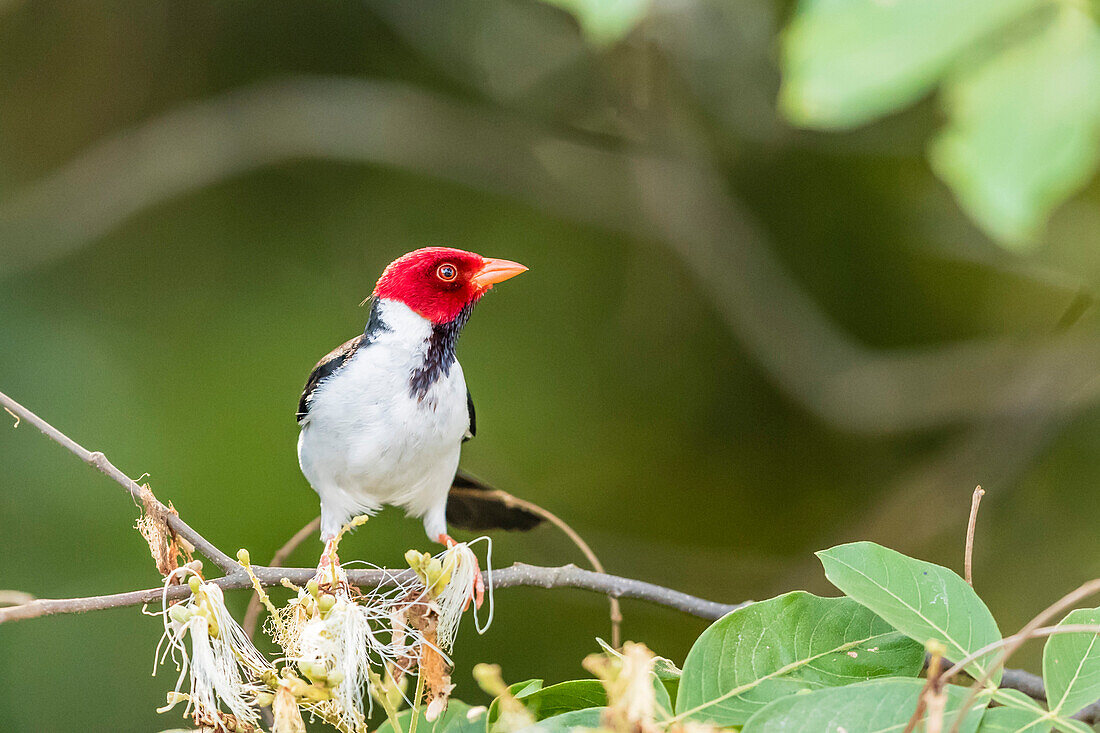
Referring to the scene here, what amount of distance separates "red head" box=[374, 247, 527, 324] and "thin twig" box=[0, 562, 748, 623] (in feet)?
1.72

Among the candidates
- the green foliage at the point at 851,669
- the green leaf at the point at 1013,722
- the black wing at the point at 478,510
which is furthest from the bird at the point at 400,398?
the green leaf at the point at 1013,722

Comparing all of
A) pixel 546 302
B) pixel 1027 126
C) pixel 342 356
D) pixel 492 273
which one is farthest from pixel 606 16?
pixel 546 302

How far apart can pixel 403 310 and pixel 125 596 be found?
0.93 m

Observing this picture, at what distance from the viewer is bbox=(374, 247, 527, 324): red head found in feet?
5.67

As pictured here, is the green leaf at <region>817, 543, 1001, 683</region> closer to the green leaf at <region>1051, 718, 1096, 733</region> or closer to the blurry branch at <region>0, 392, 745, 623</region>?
the green leaf at <region>1051, 718, 1096, 733</region>

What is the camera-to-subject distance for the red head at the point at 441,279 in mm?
1729

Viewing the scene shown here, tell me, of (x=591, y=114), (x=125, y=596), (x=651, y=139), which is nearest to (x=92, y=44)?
(x=591, y=114)

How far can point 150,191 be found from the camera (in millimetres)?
4008

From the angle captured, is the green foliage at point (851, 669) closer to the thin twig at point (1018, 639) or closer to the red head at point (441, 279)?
the thin twig at point (1018, 639)

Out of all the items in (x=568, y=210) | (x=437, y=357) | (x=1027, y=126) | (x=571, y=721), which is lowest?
(x=571, y=721)

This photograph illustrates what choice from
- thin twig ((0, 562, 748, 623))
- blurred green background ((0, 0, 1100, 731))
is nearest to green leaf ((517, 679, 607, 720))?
thin twig ((0, 562, 748, 623))

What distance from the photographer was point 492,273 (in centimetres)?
172

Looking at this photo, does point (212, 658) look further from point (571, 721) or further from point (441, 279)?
point (441, 279)

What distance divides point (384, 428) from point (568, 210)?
8.54 ft
